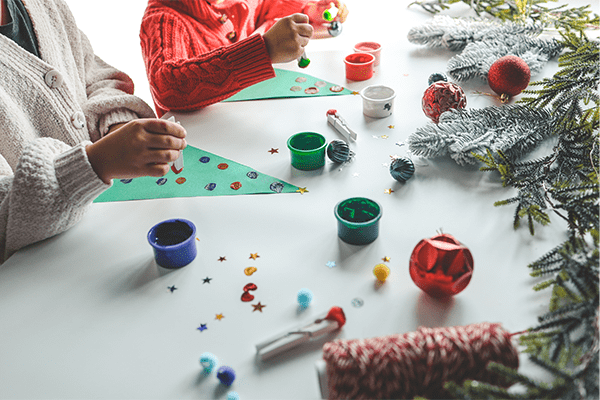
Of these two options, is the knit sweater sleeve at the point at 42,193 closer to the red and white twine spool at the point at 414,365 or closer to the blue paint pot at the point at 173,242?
the blue paint pot at the point at 173,242

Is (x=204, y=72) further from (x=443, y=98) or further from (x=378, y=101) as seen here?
(x=443, y=98)

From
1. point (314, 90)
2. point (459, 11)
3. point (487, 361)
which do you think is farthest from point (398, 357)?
point (459, 11)

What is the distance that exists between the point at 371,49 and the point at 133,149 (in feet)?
2.23

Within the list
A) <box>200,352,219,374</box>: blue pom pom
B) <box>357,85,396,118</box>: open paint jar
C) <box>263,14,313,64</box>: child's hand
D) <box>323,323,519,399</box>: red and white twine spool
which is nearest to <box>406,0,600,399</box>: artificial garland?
<box>323,323,519,399</box>: red and white twine spool

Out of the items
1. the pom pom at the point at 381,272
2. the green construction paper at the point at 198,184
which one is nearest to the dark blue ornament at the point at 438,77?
the green construction paper at the point at 198,184

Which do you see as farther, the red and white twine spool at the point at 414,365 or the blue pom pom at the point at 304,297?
the blue pom pom at the point at 304,297

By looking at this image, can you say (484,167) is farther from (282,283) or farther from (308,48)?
(308,48)

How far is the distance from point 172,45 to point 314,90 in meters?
0.34

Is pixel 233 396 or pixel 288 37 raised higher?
pixel 288 37

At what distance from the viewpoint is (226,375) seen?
47 centimetres

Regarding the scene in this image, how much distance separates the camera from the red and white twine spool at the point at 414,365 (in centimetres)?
40

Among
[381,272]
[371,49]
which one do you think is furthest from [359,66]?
[381,272]

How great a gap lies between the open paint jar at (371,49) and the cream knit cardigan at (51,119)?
525 mm

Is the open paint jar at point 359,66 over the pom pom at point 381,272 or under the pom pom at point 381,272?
over
